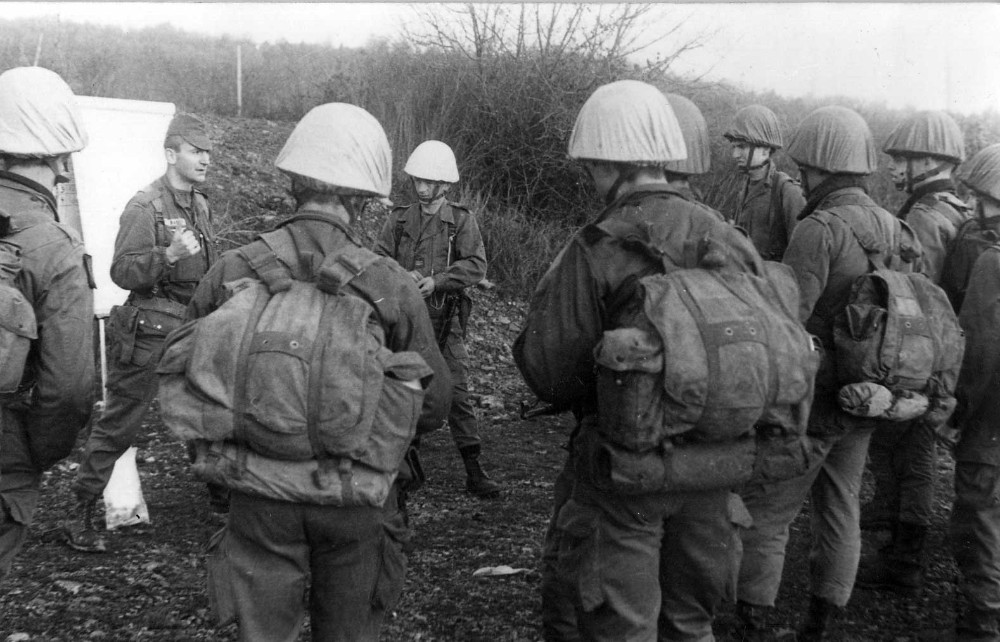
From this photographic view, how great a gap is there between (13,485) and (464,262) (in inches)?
134

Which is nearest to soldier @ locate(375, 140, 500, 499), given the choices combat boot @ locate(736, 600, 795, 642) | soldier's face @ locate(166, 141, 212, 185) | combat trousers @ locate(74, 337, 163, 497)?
soldier's face @ locate(166, 141, 212, 185)

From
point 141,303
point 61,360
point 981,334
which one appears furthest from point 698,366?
point 141,303

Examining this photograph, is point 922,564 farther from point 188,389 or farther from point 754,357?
point 188,389

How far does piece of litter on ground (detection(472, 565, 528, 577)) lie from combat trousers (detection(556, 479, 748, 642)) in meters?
1.74

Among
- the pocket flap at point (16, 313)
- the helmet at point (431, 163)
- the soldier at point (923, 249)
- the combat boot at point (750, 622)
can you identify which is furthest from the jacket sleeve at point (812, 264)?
the helmet at point (431, 163)

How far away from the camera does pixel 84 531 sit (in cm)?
471

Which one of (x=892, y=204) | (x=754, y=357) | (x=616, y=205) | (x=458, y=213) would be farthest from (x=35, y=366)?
(x=892, y=204)

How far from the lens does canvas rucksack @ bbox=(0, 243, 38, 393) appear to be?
8.71ft

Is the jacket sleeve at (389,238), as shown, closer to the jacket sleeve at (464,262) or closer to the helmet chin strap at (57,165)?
the jacket sleeve at (464,262)

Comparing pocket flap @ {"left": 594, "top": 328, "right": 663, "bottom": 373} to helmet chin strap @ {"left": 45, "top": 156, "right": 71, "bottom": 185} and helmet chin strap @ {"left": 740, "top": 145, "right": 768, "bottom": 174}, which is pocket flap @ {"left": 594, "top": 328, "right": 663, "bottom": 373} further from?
helmet chin strap @ {"left": 740, "top": 145, "right": 768, "bottom": 174}

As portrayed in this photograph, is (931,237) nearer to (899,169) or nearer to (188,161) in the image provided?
(899,169)

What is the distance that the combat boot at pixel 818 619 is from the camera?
12.0 ft

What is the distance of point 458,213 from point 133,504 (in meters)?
2.91

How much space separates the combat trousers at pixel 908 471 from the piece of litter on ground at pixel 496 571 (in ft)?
7.03
